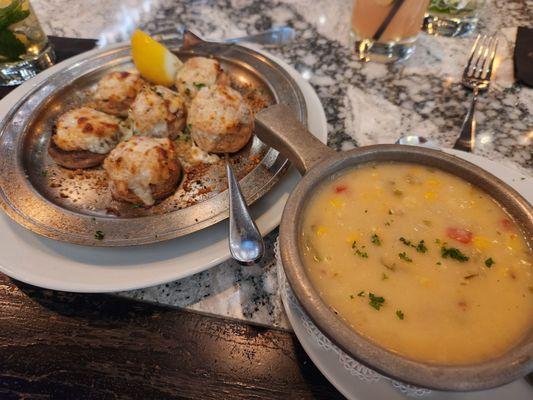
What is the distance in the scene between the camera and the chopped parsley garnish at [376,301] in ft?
2.71

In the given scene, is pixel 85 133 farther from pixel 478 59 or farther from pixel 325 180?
pixel 478 59

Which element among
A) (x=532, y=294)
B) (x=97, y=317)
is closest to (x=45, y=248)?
(x=97, y=317)

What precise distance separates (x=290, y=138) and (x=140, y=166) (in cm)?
53

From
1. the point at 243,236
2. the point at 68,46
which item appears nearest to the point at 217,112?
the point at 243,236

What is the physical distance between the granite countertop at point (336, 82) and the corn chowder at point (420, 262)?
0.36m

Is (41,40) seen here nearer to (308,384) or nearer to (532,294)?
(308,384)

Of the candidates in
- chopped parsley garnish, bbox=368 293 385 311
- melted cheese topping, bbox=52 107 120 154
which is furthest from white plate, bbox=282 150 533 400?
melted cheese topping, bbox=52 107 120 154

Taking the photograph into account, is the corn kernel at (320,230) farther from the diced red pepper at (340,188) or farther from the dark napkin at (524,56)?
the dark napkin at (524,56)

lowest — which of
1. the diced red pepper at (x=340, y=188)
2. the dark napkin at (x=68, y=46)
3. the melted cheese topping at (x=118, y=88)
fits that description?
the diced red pepper at (x=340, y=188)

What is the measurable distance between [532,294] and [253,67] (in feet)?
4.56

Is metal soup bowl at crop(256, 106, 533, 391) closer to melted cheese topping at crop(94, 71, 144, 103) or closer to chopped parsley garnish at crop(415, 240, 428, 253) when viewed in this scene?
chopped parsley garnish at crop(415, 240, 428, 253)

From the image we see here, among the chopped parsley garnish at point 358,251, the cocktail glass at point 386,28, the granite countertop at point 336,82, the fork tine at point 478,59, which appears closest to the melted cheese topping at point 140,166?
the granite countertop at point 336,82

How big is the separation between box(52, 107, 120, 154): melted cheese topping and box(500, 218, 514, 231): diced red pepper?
4.46 ft

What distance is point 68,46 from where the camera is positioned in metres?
2.19
